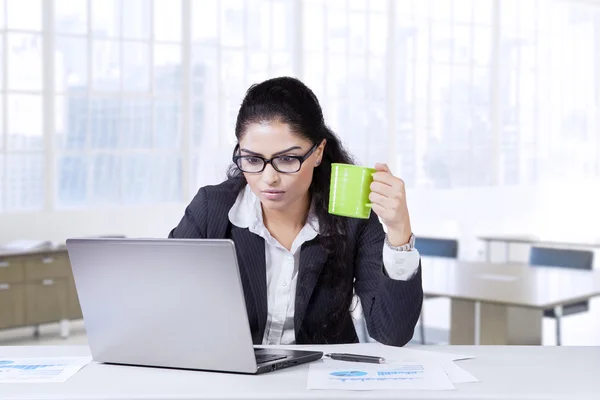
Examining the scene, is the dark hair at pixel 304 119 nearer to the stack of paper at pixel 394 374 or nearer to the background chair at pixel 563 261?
the stack of paper at pixel 394 374

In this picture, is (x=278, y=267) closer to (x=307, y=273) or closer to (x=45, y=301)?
(x=307, y=273)

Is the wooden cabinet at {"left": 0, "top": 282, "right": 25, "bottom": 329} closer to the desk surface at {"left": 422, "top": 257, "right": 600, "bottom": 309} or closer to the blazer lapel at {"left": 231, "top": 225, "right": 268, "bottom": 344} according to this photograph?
the desk surface at {"left": 422, "top": 257, "right": 600, "bottom": 309}

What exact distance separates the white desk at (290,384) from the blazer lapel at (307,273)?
433mm

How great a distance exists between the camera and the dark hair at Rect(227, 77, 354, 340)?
Answer: 8.05 feet

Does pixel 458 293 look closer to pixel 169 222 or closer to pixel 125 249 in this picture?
pixel 125 249

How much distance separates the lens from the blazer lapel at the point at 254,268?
2471mm

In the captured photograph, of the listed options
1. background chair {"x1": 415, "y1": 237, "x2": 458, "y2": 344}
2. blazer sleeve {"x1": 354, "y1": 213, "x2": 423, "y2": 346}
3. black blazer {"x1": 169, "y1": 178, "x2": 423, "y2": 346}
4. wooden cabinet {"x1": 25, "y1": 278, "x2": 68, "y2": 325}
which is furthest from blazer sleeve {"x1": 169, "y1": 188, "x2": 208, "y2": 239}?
wooden cabinet {"x1": 25, "y1": 278, "x2": 68, "y2": 325}

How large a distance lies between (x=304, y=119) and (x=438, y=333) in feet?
15.3

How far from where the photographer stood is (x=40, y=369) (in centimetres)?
206

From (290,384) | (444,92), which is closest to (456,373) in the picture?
(290,384)

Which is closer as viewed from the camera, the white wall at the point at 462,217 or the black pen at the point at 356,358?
the black pen at the point at 356,358

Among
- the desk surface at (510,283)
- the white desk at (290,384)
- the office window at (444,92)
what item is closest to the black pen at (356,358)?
the white desk at (290,384)

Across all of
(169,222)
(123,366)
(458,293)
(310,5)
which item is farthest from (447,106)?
(123,366)

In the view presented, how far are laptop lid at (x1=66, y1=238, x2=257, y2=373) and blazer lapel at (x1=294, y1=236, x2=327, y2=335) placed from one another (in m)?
0.54
